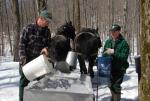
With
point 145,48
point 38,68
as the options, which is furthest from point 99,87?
point 145,48

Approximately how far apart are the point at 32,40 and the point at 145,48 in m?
2.85

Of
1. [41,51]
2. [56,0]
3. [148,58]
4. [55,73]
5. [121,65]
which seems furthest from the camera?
[56,0]

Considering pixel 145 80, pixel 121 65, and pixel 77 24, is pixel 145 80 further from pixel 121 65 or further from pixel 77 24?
pixel 77 24

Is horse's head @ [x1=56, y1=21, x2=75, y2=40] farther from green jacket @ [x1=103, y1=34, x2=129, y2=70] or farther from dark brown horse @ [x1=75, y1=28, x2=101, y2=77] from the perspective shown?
green jacket @ [x1=103, y1=34, x2=129, y2=70]

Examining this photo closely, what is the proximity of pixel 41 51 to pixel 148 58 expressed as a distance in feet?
8.83

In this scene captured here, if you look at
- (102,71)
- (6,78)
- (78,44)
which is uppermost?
(78,44)

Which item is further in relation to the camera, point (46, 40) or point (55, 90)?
point (46, 40)

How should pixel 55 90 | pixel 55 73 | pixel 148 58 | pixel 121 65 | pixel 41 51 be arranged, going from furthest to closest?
pixel 121 65 < pixel 41 51 < pixel 55 73 < pixel 55 90 < pixel 148 58

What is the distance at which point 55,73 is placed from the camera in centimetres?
549

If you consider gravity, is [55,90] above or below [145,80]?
below

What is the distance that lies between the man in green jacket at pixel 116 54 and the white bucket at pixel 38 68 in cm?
162

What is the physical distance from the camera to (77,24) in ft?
38.1

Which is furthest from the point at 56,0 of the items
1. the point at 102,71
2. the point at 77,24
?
the point at 102,71

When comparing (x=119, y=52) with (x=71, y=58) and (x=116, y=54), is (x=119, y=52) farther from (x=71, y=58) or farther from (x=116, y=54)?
(x=71, y=58)
